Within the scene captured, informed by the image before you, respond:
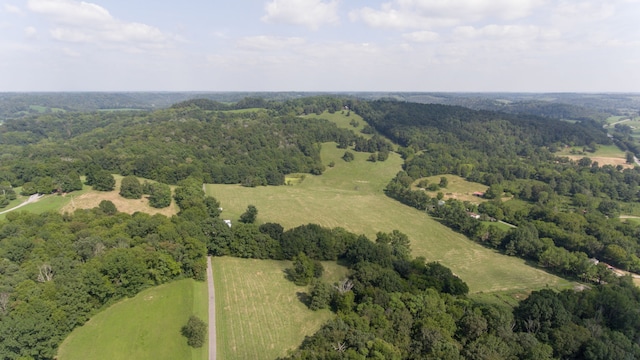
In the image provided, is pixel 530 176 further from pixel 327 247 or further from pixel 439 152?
pixel 327 247

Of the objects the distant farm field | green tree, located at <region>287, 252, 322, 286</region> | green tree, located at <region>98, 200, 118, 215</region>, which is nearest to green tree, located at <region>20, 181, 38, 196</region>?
green tree, located at <region>98, 200, 118, 215</region>

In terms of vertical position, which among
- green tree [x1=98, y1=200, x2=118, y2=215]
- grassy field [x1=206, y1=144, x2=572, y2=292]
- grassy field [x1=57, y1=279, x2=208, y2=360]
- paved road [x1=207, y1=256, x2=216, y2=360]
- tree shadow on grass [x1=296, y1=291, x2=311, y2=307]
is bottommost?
grassy field [x1=206, y1=144, x2=572, y2=292]

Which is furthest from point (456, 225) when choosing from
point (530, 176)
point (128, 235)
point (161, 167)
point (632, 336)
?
point (161, 167)

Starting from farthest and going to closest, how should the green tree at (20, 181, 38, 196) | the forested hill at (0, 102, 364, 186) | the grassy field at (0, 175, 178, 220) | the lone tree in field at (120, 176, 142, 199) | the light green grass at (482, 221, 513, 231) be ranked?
the forested hill at (0, 102, 364, 186) < the lone tree in field at (120, 176, 142, 199) < the light green grass at (482, 221, 513, 231) < the green tree at (20, 181, 38, 196) < the grassy field at (0, 175, 178, 220)

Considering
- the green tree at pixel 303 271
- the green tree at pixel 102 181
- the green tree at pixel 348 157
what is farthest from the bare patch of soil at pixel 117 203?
the green tree at pixel 348 157

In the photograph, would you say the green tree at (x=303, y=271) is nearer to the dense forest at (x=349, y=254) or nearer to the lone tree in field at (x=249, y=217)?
the dense forest at (x=349, y=254)

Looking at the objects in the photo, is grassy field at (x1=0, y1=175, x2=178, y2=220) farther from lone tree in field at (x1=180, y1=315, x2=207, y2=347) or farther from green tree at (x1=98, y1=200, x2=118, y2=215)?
lone tree in field at (x1=180, y1=315, x2=207, y2=347)
